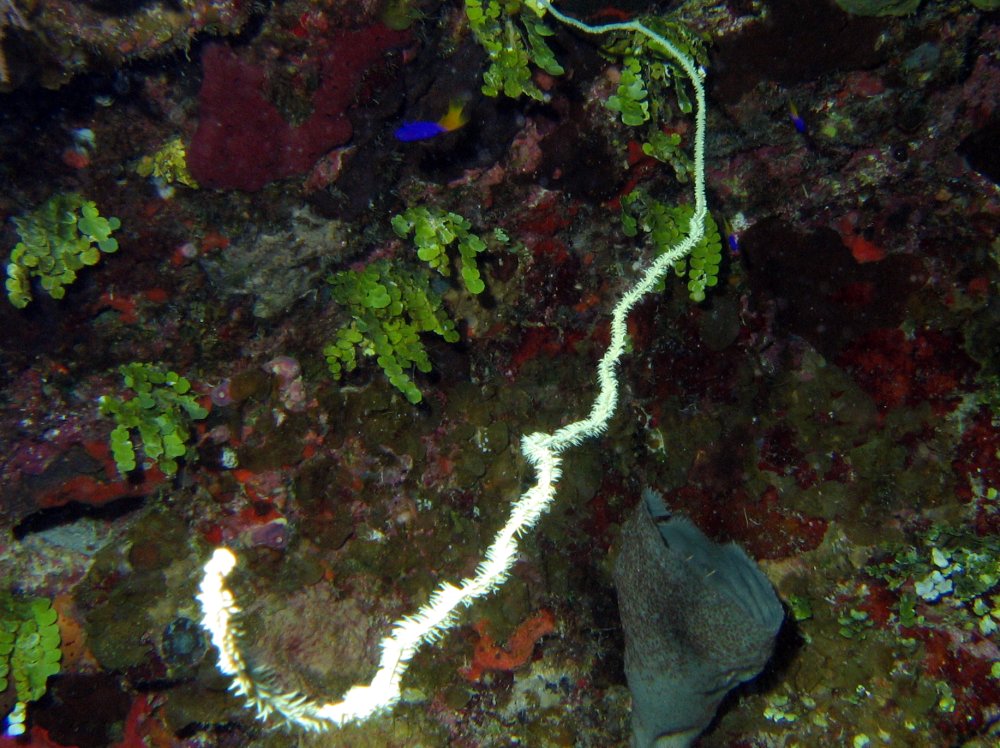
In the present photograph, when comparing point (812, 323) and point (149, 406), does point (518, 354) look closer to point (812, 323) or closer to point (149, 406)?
point (812, 323)

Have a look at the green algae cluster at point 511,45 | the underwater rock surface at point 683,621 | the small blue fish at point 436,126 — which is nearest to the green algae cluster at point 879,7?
the green algae cluster at point 511,45

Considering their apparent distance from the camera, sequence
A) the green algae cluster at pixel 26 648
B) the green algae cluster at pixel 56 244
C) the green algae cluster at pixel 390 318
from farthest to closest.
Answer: the green algae cluster at pixel 26 648
the green algae cluster at pixel 390 318
the green algae cluster at pixel 56 244

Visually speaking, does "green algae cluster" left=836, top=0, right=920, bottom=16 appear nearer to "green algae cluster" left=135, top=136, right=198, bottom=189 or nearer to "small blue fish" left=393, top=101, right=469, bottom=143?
"small blue fish" left=393, top=101, right=469, bottom=143

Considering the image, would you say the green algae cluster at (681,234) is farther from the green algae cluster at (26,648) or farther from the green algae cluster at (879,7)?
the green algae cluster at (26,648)

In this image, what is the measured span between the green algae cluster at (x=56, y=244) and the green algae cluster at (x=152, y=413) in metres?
0.70

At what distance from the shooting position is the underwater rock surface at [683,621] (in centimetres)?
311

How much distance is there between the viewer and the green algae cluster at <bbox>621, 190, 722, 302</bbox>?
3.84 metres

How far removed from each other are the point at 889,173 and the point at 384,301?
377 cm

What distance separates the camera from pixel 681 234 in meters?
3.84

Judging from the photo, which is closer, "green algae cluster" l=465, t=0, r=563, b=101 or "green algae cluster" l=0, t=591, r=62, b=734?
"green algae cluster" l=465, t=0, r=563, b=101

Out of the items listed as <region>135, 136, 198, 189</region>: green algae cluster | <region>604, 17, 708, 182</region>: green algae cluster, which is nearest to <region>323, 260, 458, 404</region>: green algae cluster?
<region>135, 136, 198, 189</region>: green algae cluster

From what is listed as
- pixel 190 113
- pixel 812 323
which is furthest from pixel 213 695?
pixel 812 323

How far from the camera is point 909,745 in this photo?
3.70 metres

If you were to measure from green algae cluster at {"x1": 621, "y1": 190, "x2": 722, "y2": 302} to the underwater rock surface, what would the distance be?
5.19 ft
